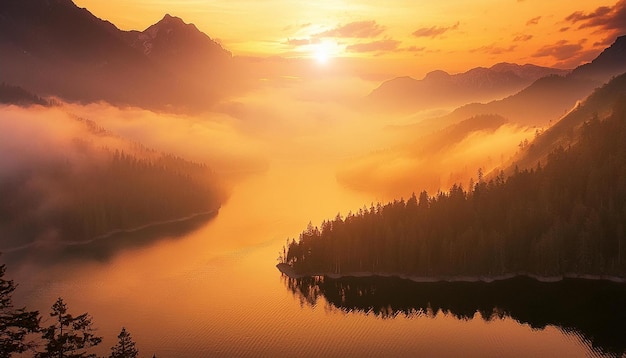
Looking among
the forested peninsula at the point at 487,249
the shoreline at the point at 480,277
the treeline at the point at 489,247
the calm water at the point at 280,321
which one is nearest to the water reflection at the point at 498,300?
the calm water at the point at 280,321

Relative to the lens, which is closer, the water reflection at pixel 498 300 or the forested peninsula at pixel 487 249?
the water reflection at pixel 498 300

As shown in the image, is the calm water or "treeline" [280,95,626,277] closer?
the calm water

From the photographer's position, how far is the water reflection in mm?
145125

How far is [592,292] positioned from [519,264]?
79.7 feet

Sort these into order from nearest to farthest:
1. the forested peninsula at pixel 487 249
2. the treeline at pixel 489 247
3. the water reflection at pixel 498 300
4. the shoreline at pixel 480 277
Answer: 1. the water reflection at pixel 498 300
2. the shoreline at pixel 480 277
3. the forested peninsula at pixel 487 249
4. the treeline at pixel 489 247

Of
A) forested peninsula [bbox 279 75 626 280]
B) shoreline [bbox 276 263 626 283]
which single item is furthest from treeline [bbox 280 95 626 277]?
shoreline [bbox 276 263 626 283]

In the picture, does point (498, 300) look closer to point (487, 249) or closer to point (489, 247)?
point (487, 249)

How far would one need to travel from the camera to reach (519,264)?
184750 mm

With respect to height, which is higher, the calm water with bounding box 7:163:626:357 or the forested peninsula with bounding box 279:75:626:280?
the forested peninsula with bounding box 279:75:626:280

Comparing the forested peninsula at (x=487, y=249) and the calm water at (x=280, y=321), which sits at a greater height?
the forested peninsula at (x=487, y=249)

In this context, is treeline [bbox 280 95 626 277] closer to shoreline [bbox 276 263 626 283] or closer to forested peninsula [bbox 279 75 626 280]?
forested peninsula [bbox 279 75 626 280]

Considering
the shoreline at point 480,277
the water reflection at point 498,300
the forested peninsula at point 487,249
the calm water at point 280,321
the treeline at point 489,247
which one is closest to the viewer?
the calm water at point 280,321

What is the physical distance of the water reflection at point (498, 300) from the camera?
476ft

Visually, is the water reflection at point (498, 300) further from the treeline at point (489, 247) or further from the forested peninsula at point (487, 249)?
the treeline at point (489, 247)
